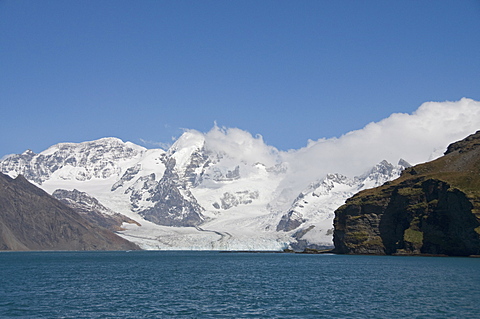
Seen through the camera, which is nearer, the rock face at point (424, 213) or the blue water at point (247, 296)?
the blue water at point (247, 296)

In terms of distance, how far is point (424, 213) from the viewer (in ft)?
492

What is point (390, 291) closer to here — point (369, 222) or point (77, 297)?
point (77, 297)

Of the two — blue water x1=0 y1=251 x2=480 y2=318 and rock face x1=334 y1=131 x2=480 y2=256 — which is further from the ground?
rock face x1=334 y1=131 x2=480 y2=256

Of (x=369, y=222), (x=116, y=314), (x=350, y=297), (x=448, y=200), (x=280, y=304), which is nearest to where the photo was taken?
(x=116, y=314)

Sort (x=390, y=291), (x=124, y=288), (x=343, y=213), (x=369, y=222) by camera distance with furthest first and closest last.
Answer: (x=343, y=213) < (x=369, y=222) < (x=124, y=288) < (x=390, y=291)

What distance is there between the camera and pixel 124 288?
7506 cm

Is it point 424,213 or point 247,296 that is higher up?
point 424,213

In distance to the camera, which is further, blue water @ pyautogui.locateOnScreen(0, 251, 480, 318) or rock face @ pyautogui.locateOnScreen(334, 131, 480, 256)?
rock face @ pyautogui.locateOnScreen(334, 131, 480, 256)

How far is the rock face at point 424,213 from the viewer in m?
138

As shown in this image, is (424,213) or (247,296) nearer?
(247,296)

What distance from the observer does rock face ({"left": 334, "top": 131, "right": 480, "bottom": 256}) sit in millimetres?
137750

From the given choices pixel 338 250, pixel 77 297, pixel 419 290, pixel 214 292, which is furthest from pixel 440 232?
pixel 77 297

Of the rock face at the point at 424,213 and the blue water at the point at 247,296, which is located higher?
the rock face at the point at 424,213

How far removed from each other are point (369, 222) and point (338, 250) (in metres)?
26.4
